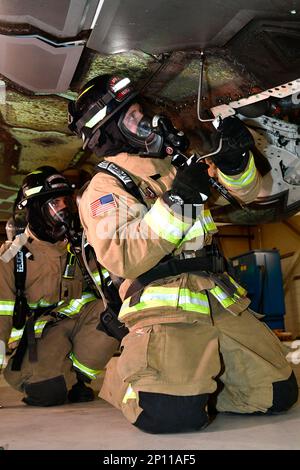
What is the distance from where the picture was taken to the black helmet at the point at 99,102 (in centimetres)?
180

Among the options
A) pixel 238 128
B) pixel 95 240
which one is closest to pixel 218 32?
pixel 238 128

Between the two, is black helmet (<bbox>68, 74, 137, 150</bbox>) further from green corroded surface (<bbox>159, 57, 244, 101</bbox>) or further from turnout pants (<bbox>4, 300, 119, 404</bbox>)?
turnout pants (<bbox>4, 300, 119, 404</bbox>)

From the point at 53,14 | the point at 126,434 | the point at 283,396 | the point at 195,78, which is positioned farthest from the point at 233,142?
the point at 126,434

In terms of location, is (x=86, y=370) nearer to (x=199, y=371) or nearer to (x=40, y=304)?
(x=40, y=304)

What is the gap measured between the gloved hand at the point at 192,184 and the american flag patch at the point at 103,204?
231 mm

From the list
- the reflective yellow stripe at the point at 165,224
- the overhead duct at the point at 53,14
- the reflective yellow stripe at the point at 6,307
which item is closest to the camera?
the overhead duct at the point at 53,14

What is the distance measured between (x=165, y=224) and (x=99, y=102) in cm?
61

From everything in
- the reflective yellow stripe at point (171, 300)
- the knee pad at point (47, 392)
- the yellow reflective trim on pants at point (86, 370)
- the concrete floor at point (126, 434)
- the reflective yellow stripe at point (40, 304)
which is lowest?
the knee pad at point (47, 392)

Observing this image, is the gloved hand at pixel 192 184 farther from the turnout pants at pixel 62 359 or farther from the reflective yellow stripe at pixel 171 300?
the turnout pants at pixel 62 359

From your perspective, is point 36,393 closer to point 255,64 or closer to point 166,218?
point 166,218

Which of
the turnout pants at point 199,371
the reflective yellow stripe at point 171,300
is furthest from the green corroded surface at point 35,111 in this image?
the turnout pants at point 199,371

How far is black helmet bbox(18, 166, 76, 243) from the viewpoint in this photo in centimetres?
290

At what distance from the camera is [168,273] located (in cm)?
173

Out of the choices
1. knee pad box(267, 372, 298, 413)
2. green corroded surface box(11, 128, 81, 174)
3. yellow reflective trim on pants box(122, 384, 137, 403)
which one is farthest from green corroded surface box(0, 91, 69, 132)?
Result: knee pad box(267, 372, 298, 413)
